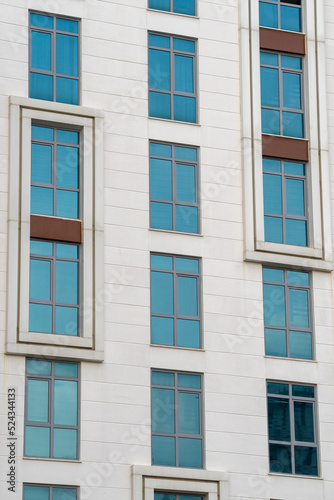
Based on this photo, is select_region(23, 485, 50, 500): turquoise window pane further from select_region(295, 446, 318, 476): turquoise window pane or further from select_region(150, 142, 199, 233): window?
select_region(150, 142, 199, 233): window

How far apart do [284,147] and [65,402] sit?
33.5 ft

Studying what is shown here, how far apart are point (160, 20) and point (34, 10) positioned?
12.4ft

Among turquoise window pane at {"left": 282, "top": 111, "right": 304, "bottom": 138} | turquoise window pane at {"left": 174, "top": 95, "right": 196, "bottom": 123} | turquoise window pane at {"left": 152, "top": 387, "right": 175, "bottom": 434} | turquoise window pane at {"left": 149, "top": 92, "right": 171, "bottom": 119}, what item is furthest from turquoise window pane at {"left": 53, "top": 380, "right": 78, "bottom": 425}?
turquoise window pane at {"left": 282, "top": 111, "right": 304, "bottom": 138}

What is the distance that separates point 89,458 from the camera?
3641 centimetres

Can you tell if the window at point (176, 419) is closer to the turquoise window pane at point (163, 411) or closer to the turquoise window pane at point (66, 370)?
the turquoise window pane at point (163, 411)

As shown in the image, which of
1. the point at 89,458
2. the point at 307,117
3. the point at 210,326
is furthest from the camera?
the point at 307,117

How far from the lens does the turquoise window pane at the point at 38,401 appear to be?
120ft

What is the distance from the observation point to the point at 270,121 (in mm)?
41625

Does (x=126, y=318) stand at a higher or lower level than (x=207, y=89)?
lower

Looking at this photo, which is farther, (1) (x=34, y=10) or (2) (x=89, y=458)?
(1) (x=34, y=10)

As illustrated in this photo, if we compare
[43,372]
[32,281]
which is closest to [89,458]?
[43,372]

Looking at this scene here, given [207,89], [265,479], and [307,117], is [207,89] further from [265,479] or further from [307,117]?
[265,479]

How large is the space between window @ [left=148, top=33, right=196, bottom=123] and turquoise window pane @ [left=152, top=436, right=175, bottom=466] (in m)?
9.24

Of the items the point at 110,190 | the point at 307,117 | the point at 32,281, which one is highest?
the point at 307,117
